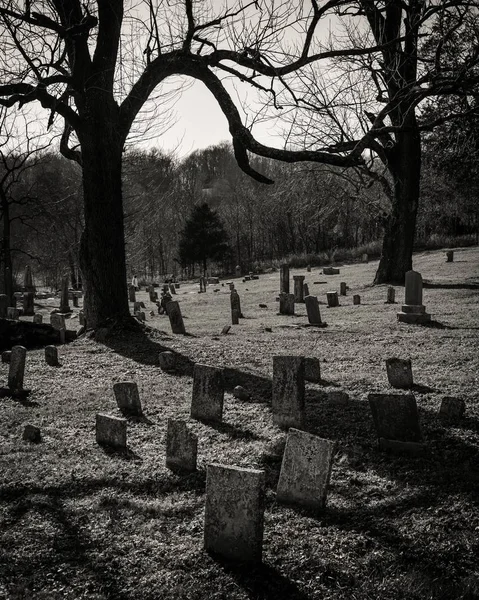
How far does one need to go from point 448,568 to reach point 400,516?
26.6 inches

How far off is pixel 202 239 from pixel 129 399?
122 ft

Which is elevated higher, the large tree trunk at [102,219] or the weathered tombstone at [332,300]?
the large tree trunk at [102,219]

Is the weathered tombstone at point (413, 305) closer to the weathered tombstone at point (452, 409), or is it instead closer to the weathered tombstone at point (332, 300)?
the weathered tombstone at point (332, 300)

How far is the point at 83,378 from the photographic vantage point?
8.67m

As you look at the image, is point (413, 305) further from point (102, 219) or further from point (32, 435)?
point (32, 435)

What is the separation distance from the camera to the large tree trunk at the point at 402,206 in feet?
66.0

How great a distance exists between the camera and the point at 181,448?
4996 mm

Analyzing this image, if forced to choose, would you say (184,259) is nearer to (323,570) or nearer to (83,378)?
(83,378)

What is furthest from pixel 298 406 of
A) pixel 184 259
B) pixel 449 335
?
pixel 184 259

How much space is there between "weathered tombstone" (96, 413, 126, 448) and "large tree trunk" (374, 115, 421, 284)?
16.9 m

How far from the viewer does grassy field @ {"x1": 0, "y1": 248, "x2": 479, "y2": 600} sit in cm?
329

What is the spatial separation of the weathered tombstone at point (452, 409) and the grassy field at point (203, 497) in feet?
0.36

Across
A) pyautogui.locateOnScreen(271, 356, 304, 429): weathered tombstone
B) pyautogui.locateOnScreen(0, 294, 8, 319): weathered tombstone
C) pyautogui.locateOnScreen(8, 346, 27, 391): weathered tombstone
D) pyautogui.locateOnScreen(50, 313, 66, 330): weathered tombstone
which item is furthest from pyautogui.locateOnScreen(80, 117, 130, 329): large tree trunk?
pyautogui.locateOnScreen(0, 294, 8, 319): weathered tombstone

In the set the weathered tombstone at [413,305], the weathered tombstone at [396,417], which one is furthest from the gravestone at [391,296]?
the weathered tombstone at [396,417]
